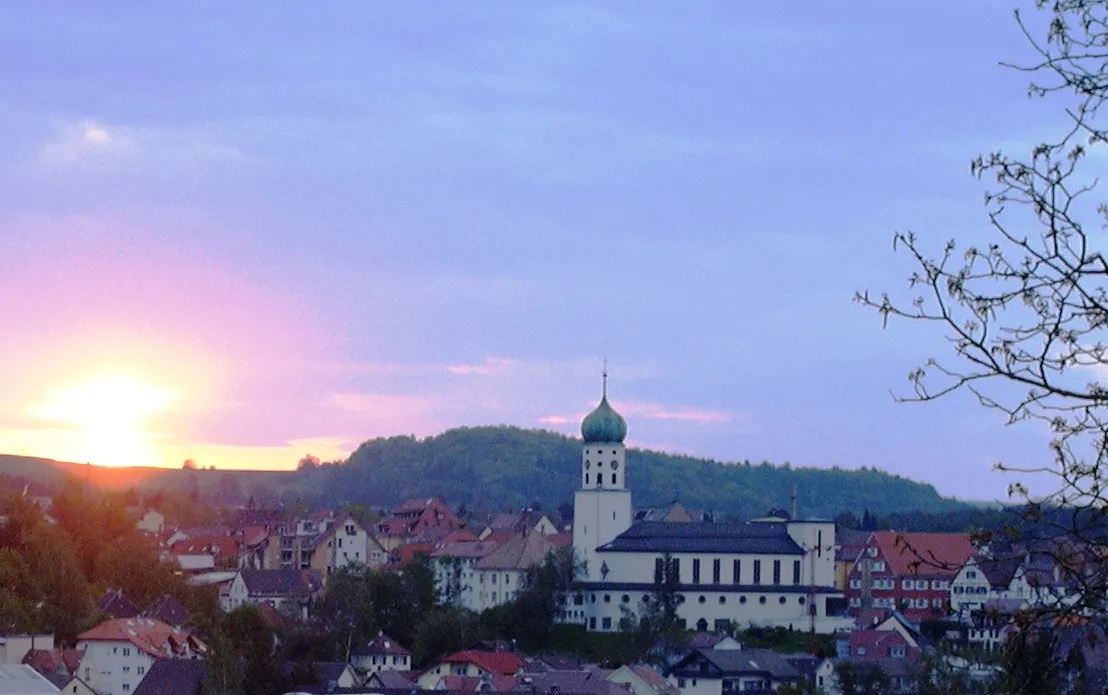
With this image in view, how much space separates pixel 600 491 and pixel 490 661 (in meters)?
25.0

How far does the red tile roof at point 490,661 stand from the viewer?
6950 cm

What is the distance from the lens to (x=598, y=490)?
95.2m

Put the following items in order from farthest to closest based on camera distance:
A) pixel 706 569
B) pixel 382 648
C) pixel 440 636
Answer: pixel 706 569 < pixel 440 636 < pixel 382 648

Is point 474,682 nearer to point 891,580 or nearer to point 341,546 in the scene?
point 891,580

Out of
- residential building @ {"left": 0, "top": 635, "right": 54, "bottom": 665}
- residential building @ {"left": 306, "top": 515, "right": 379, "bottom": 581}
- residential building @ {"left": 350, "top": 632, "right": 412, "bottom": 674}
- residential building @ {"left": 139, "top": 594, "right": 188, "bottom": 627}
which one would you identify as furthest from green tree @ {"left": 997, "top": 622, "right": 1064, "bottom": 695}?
residential building @ {"left": 306, "top": 515, "right": 379, "bottom": 581}

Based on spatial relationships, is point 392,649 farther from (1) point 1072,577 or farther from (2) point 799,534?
(1) point 1072,577

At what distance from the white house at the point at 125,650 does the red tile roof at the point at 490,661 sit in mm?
8847

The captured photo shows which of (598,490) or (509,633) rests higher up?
(598,490)

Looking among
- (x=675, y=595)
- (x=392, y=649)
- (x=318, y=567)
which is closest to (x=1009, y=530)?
(x=392, y=649)

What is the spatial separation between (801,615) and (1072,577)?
263 ft

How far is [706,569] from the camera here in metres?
89.9

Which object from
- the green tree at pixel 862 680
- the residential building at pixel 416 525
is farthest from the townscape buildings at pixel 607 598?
the residential building at pixel 416 525

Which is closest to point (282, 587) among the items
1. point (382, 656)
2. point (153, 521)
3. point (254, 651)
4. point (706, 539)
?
point (706, 539)

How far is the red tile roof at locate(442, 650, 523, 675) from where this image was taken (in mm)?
69500
